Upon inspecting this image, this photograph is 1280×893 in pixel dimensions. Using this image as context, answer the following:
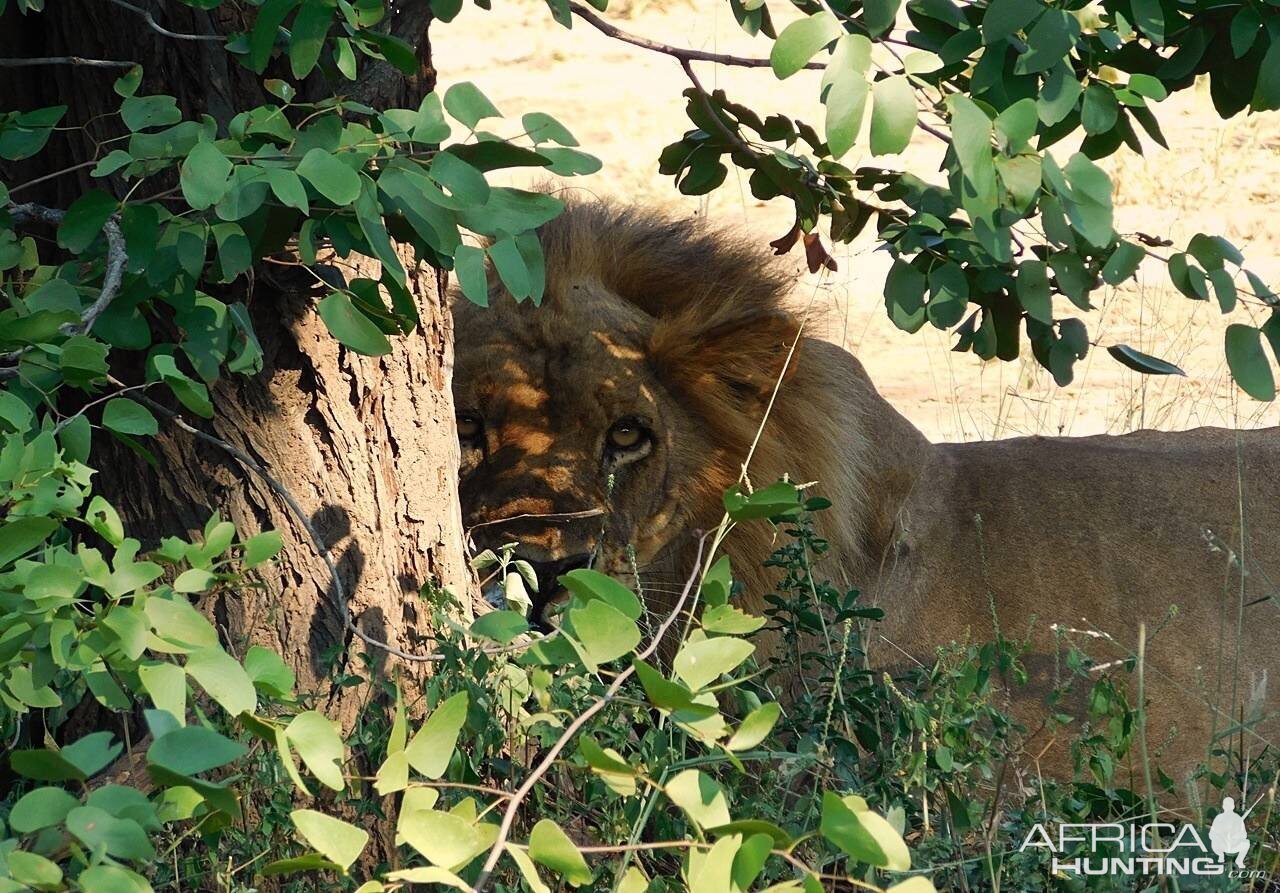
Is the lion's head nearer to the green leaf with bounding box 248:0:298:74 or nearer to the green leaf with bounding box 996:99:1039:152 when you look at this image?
the green leaf with bounding box 996:99:1039:152

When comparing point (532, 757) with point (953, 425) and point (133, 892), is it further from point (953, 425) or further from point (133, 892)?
point (953, 425)

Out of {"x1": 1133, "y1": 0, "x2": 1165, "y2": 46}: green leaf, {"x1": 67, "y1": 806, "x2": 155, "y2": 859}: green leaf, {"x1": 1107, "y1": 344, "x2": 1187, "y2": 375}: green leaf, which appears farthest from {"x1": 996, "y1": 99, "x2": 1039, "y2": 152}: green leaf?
{"x1": 67, "y1": 806, "x2": 155, "y2": 859}: green leaf

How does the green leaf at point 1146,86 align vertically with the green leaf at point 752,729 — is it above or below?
above

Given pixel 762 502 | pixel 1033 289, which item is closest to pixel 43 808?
pixel 762 502

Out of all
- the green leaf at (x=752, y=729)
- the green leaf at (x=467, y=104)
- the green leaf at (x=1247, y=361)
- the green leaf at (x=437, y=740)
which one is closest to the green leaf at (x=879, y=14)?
the green leaf at (x=467, y=104)

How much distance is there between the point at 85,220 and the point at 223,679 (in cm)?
87

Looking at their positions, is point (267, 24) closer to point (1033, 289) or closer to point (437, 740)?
point (437, 740)

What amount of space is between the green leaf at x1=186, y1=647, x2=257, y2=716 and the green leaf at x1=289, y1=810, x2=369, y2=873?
15cm

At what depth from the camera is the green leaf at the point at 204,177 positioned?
73.2 inches

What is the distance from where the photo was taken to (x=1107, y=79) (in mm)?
2520

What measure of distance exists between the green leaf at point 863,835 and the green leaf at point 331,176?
942mm

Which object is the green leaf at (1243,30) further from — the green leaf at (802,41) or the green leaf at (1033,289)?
the green leaf at (802,41)

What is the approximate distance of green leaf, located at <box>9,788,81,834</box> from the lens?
4.59 ft

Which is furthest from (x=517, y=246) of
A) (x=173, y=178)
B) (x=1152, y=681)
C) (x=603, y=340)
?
(x=1152, y=681)
